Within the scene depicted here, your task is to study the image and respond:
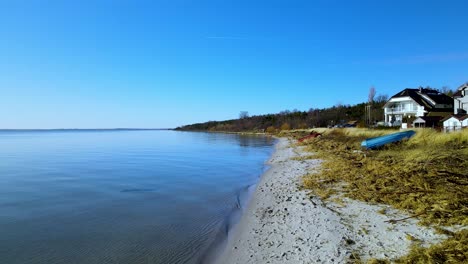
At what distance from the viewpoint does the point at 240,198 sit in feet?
32.4

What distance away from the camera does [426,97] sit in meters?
48.5

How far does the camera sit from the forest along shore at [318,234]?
453 cm

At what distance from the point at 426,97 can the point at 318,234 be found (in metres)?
54.6

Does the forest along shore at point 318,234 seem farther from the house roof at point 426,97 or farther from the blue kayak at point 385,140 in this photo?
the house roof at point 426,97

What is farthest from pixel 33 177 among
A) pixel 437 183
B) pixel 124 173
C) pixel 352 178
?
pixel 437 183

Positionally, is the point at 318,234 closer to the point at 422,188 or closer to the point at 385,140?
the point at 422,188

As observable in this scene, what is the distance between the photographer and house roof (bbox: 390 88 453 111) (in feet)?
152

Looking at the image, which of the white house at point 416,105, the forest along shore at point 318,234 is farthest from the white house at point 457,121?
the forest along shore at point 318,234

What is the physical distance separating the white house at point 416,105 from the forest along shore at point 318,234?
151ft

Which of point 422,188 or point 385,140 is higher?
point 385,140

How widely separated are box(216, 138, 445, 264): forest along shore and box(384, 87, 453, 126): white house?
46058mm

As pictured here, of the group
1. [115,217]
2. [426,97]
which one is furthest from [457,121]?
[115,217]

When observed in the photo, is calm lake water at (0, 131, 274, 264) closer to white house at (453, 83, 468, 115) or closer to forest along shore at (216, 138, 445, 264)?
forest along shore at (216, 138, 445, 264)

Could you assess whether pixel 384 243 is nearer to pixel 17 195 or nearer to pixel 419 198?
pixel 419 198
